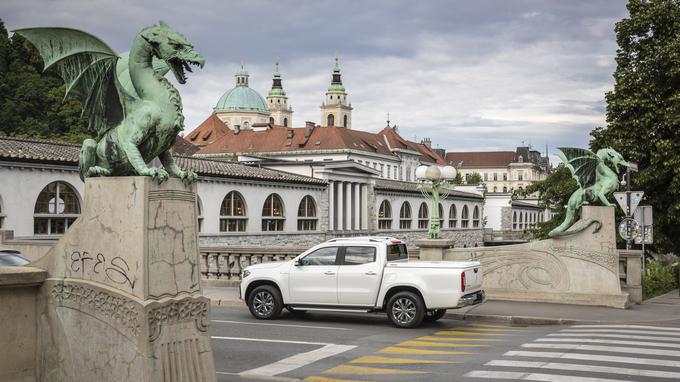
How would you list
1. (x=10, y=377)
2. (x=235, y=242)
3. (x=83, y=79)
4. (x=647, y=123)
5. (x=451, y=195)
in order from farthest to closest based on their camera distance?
(x=451, y=195) → (x=235, y=242) → (x=647, y=123) → (x=83, y=79) → (x=10, y=377)

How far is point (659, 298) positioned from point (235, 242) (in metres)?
27.2

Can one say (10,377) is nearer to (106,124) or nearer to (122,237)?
(122,237)

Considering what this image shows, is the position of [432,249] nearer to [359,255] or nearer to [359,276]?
[359,255]

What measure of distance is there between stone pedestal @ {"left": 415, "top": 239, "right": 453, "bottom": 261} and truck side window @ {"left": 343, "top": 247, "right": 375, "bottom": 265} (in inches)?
191

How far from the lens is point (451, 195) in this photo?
82.4 m

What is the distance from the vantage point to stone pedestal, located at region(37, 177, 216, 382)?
7406 millimetres

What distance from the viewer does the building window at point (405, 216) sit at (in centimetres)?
7206

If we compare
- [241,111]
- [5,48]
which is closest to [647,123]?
[5,48]

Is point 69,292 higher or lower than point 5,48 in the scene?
lower

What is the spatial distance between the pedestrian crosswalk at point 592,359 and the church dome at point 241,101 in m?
163

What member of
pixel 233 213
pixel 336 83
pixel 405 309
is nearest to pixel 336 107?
pixel 336 83

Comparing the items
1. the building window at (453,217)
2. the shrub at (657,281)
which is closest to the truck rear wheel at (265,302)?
the shrub at (657,281)

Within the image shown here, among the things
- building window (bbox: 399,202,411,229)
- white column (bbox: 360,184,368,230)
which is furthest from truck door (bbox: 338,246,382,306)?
building window (bbox: 399,202,411,229)

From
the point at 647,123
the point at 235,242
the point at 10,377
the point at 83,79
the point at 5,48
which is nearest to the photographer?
the point at 10,377
